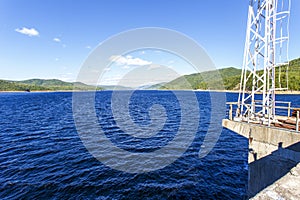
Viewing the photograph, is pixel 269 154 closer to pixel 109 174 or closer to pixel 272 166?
pixel 272 166

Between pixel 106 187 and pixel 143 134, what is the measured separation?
35.0 feet

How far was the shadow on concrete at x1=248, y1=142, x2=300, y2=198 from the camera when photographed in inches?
277

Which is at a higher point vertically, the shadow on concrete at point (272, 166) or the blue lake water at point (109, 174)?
the shadow on concrete at point (272, 166)

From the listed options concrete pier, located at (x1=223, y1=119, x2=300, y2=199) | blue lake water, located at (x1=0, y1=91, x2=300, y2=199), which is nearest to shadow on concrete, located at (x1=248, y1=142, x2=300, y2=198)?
concrete pier, located at (x1=223, y1=119, x2=300, y2=199)

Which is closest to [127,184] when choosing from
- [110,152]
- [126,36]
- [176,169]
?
[176,169]

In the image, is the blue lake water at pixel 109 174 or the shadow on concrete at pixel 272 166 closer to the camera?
the shadow on concrete at pixel 272 166

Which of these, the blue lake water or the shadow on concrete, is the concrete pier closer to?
the shadow on concrete

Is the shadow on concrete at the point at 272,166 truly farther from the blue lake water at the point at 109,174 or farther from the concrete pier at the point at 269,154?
the blue lake water at the point at 109,174

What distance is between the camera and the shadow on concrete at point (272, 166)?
277 inches

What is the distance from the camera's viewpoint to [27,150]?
15125mm

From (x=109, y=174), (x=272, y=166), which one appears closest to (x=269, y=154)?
(x=272, y=166)

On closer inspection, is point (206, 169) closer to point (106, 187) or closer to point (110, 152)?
point (106, 187)

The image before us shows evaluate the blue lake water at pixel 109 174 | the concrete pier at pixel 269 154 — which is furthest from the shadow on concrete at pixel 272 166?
the blue lake water at pixel 109 174

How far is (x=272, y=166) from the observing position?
775 cm
